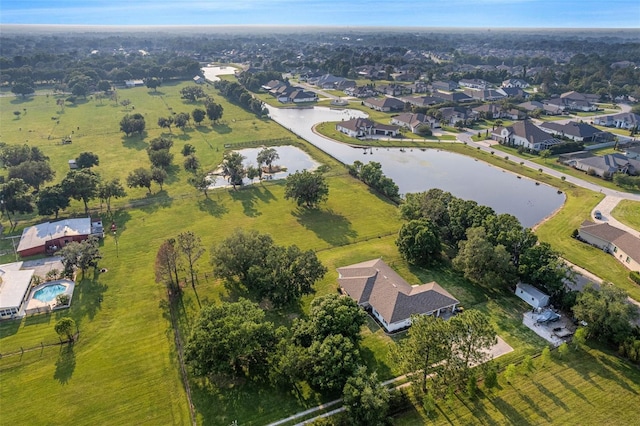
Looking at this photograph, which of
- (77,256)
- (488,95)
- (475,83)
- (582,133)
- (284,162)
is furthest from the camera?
(475,83)

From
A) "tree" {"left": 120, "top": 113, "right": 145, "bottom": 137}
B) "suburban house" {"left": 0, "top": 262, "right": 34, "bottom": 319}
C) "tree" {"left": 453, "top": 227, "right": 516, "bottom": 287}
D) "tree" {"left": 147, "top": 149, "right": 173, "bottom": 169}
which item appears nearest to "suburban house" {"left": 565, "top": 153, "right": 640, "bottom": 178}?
"tree" {"left": 453, "top": 227, "right": 516, "bottom": 287}

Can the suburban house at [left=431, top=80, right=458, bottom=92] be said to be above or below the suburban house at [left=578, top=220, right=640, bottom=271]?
above

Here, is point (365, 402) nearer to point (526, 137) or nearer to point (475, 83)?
point (526, 137)

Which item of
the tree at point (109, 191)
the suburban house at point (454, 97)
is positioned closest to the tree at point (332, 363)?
the tree at point (109, 191)

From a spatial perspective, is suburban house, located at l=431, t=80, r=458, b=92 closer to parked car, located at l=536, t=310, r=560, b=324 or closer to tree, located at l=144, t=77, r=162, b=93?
tree, located at l=144, t=77, r=162, b=93

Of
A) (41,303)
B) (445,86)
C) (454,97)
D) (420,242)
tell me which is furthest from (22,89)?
(420,242)

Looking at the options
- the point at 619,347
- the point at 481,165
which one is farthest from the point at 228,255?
the point at 481,165
